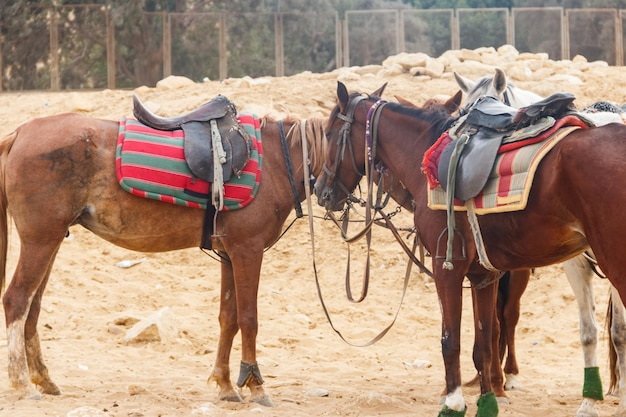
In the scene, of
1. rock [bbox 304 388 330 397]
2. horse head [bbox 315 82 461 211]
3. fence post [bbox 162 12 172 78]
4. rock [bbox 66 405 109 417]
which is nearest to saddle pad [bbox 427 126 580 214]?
horse head [bbox 315 82 461 211]

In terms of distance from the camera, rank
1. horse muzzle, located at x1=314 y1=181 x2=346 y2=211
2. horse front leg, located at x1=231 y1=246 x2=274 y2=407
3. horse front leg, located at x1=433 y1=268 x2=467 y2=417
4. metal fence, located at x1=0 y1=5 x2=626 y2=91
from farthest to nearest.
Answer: metal fence, located at x1=0 y1=5 x2=626 y2=91
horse front leg, located at x1=231 y1=246 x2=274 y2=407
horse muzzle, located at x1=314 y1=181 x2=346 y2=211
horse front leg, located at x1=433 y1=268 x2=467 y2=417

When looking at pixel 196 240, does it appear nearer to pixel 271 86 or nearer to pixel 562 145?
pixel 562 145

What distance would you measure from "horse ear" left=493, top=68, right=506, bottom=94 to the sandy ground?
1692 millimetres

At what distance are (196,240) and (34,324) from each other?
1.32m

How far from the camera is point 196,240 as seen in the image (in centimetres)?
681

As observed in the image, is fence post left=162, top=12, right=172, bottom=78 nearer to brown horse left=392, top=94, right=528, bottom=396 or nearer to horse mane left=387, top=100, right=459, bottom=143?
brown horse left=392, top=94, right=528, bottom=396

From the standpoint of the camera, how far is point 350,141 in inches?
245

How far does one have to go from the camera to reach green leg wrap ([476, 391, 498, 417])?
549 centimetres

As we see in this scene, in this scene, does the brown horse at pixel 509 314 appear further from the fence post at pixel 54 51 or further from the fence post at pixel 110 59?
the fence post at pixel 54 51

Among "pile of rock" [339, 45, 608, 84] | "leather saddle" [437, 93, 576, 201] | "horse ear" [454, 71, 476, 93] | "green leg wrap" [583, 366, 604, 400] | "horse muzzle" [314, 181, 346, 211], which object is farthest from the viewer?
"pile of rock" [339, 45, 608, 84]

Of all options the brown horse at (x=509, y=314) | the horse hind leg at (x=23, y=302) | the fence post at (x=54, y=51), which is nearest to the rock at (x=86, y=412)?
the horse hind leg at (x=23, y=302)

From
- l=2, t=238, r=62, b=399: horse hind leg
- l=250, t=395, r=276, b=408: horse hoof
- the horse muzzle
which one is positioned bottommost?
l=250, t=395, r=276, b=408: horse hoof

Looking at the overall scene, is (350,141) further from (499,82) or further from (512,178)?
(512,178)

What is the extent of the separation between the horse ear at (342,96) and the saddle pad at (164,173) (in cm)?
86
